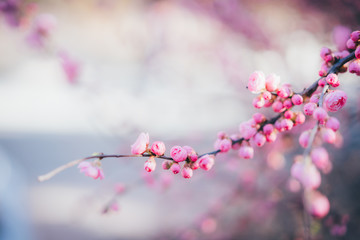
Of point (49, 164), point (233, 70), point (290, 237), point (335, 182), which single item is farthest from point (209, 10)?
point (49, 164)

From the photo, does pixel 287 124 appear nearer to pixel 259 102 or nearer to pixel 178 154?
pixel 259 102

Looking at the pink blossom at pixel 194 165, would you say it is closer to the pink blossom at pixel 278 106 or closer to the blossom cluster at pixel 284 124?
the blossom cluster at pixel 284 124

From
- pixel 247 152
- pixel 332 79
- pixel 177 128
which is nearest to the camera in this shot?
pixel 332 79

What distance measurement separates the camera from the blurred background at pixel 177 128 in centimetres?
142

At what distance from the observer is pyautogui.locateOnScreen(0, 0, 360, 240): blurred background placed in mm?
1424

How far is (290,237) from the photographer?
1.54 m

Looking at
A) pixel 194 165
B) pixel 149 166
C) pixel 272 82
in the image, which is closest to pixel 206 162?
pixel 194 165

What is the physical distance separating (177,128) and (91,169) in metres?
2.61

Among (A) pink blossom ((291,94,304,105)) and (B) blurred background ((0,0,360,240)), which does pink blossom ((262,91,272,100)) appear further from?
(B) blurred background ((0,0,360,240))

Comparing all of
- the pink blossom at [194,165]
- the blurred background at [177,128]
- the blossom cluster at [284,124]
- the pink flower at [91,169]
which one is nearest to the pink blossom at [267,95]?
the blossom cluster at [284,124]

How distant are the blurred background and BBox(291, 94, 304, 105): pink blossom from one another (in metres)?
0.52

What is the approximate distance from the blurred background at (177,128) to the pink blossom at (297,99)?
519 millimetres

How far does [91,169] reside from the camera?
1.89ft

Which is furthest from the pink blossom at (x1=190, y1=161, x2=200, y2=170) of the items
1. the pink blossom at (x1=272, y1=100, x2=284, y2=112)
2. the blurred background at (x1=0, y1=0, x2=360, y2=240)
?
the blurred background at (x1=0, y1=0, x2=360, y2=240)
